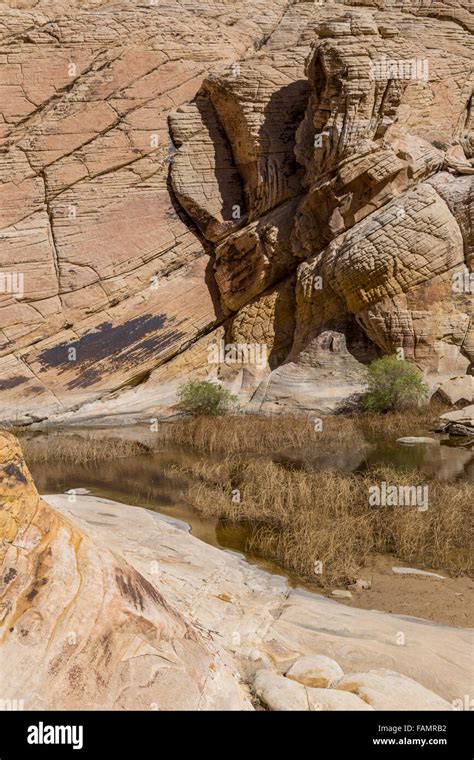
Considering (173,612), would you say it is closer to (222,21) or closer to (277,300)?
(277,300)

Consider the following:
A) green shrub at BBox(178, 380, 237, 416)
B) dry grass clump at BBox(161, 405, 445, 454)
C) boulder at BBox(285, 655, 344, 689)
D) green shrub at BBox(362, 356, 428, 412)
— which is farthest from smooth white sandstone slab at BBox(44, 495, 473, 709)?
green shrub at BBox(178, 380, 237, 416)

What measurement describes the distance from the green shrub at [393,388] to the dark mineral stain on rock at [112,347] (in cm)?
559

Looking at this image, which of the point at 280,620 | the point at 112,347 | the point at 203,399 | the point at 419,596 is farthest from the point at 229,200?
the point at 280,620

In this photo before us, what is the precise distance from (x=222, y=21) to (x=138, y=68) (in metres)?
3.44

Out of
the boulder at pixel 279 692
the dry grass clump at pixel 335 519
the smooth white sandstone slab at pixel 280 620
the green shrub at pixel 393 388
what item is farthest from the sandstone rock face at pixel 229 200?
the boulder at pixel 279 692

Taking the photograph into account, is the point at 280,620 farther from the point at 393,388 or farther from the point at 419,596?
the point at 393,388

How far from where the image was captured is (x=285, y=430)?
12586 millimetres

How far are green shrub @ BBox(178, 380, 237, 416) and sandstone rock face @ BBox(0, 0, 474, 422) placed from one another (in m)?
0.95

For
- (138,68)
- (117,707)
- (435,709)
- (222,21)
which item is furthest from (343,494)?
(222,21)

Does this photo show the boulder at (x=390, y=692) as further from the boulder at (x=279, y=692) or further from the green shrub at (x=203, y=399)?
the green shrub at (x=203, y=399)

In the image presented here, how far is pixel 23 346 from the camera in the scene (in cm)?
1625

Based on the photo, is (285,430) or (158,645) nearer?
(158,645)

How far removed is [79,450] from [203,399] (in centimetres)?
358

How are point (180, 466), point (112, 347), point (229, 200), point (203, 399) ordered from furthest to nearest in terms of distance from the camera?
point (229, 200) → point (112, 347) → point (203, 399) → point (180, 466)
